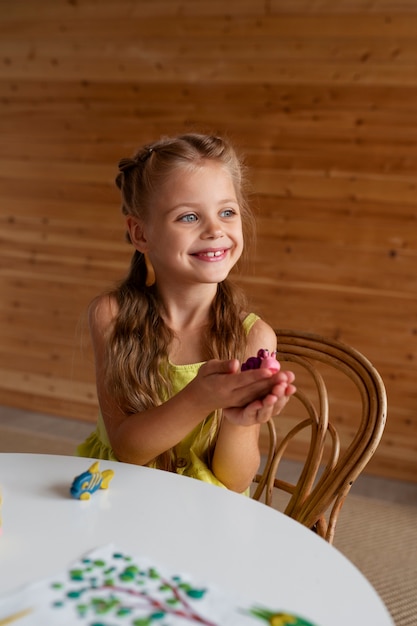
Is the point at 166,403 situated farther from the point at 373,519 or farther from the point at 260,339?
the point at 373,519

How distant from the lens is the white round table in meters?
0.75

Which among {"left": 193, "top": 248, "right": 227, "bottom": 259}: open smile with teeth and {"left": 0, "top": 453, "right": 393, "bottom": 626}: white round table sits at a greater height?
{"left": 193, "top": 248, "right": 227, "bottom": 259}: open smile with teeth

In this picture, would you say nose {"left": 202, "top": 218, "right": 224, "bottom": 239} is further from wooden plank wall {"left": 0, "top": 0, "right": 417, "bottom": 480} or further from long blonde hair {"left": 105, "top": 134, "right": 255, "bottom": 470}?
wooden plank wall {"left": 0, "top": 0, "right": 417, "bottom": 480}

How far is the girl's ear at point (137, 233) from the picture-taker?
1.52 metres

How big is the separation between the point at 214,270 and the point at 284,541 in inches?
25.1

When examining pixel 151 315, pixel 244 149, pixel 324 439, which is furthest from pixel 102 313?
pixel 244 149

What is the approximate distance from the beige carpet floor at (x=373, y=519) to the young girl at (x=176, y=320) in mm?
991

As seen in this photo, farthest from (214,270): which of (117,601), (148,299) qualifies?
(117,601)

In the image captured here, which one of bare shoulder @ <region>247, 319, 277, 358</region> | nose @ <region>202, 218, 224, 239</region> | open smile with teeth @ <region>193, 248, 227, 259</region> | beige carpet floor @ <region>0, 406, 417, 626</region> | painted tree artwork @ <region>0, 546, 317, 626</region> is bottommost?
beige carpet floor @ <region>0, 406, 417, 626</region>

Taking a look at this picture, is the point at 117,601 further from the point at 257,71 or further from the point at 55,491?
the point at 257,71

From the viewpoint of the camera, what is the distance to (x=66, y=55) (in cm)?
352

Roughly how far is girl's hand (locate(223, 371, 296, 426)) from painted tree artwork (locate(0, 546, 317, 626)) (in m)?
0.31

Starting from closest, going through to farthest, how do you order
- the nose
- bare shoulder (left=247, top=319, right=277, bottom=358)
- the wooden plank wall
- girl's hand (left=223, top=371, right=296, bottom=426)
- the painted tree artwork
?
1. the painted tree artwork
2. girl's hand (left=223, top=371, right=296, bottom=426)
3. the nose
4. bare shoulder (left=247, top=319, right=277, bottom=358)
5. the wooden plank wall

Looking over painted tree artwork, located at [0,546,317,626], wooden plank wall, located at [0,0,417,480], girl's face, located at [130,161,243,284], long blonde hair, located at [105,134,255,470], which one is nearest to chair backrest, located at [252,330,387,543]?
long blonde hair, located at [105,134,255,470]
